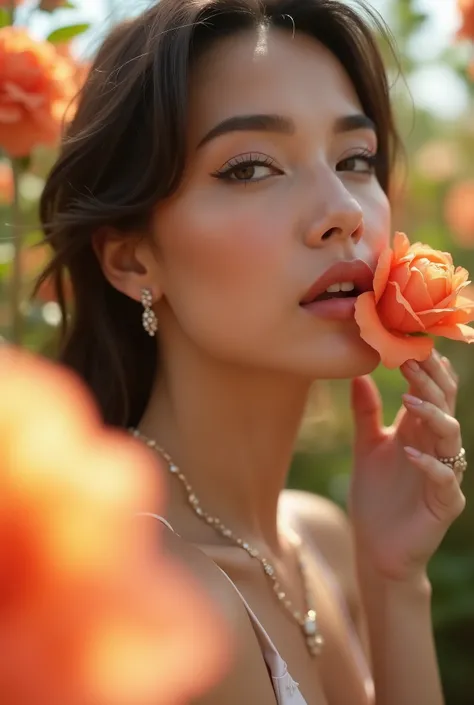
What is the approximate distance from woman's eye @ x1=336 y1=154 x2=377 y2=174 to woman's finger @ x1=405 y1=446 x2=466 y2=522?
1.93 feet

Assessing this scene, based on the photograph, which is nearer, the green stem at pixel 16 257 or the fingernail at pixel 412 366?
the fingernail at pixel 412 366

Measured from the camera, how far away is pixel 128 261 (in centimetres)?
177

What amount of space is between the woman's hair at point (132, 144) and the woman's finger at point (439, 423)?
24.5 inches

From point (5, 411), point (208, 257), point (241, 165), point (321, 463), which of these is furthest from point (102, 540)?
point (321, 463)

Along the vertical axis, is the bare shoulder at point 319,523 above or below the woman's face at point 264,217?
below

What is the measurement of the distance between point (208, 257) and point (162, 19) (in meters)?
0.48

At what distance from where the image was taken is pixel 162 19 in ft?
5.42

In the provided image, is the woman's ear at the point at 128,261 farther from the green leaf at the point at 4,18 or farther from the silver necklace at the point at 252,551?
the green leaf at the point at 4,18

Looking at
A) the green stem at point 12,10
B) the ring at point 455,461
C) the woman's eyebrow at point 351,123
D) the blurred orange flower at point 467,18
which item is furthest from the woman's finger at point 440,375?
the green stem at point 12,10

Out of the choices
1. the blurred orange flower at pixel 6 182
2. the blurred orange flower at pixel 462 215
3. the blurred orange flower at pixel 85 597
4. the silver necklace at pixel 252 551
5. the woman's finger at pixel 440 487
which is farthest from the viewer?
the blurred orange flower at pixel 462 215

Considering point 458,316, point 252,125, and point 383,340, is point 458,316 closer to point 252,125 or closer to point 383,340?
point 383,340

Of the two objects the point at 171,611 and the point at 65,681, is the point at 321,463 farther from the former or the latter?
the point at 65,681

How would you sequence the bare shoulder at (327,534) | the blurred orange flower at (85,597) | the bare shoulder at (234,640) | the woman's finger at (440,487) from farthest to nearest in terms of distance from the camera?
1. the bare shoulder at (327,534)
2. the woman's finger at (440,487)
3. the bare shoulder at (234,640)
4. the blurred orange flower at (85,597)

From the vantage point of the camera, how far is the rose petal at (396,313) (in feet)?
4.75
